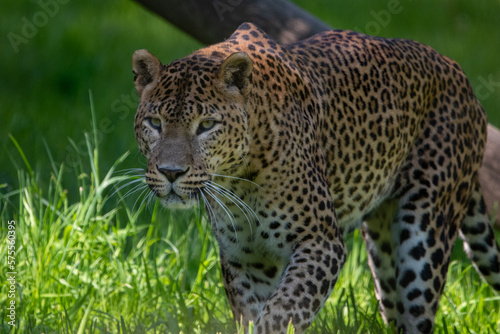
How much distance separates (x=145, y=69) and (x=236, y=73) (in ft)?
1.77

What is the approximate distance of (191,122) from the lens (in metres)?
4.17

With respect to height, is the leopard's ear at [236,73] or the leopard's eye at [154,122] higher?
the leopard's ear at [236,73]

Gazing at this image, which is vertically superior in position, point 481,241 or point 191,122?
point 191,122

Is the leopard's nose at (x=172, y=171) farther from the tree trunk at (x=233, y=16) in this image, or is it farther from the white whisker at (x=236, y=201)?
the tree trunk at (x=233, y=16)

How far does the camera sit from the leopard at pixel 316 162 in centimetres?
426

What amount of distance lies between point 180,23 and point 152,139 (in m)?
2.74

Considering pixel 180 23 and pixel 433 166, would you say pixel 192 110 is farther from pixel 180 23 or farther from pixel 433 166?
pixel 180 23

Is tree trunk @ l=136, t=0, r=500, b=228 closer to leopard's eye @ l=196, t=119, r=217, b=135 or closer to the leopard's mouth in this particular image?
leopard's eye @ l=196, t=119, r=217, b=135

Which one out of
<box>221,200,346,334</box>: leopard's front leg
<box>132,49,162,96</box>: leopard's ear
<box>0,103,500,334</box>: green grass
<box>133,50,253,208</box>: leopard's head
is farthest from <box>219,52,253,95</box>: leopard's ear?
<box>0,103,500,334</box>: green grass

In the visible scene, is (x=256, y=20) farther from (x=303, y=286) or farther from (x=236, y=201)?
(x=303, y=286)

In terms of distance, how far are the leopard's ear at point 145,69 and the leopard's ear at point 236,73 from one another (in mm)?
378

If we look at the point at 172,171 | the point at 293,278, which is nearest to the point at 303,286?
the point at 293,278

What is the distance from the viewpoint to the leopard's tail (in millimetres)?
5754

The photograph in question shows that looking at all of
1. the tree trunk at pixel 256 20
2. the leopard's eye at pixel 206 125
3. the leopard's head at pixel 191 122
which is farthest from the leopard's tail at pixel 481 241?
the leopard's eye at pixel 206 125
